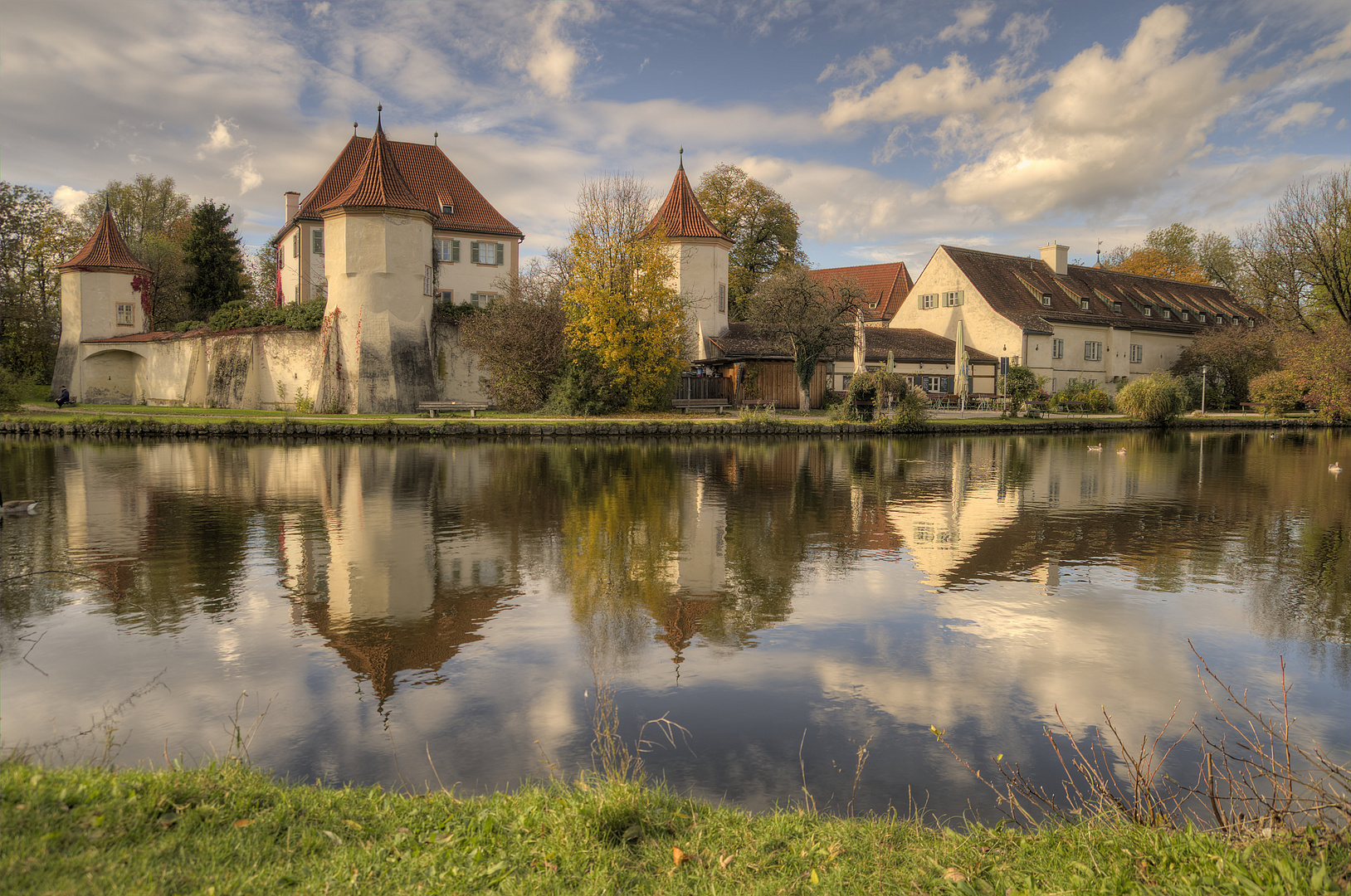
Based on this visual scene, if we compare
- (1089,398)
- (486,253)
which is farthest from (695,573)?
(1089,398)

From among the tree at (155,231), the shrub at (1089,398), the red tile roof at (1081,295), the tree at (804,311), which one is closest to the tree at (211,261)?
the tree at (155,231)

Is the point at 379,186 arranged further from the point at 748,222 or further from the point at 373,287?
the point at 748,222

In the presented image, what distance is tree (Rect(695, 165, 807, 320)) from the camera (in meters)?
54.8

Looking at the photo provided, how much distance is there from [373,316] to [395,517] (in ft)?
86.5

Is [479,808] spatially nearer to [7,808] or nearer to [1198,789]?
[7,808]

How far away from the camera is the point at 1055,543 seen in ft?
39.1

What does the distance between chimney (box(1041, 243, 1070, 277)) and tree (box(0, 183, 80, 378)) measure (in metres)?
64.7

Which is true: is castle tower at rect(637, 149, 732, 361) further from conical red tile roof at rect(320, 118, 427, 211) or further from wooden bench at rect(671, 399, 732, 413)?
conical red tile roof at rect(320, 118, 427, 211)

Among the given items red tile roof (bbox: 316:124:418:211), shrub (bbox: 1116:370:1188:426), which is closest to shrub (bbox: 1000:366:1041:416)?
shrub (bbox: 1116:370:1188:426)

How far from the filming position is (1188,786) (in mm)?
4770

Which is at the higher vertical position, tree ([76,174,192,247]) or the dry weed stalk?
tree ([76,174,192,247])

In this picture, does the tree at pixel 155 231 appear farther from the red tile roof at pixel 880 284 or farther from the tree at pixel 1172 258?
the tree at pixel 1172 258

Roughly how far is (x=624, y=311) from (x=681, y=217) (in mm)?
10143

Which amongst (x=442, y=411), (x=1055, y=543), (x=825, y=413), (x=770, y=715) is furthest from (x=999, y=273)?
(x=770, y=715)
